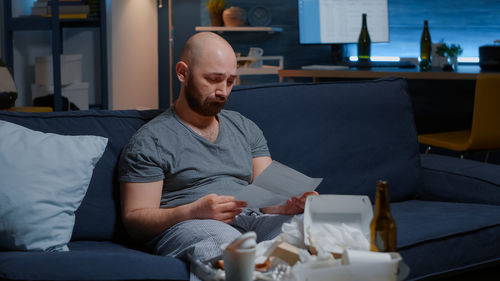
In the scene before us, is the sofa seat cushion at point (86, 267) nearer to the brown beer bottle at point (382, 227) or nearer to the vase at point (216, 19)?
the brown beer bottle at point (382, 227)

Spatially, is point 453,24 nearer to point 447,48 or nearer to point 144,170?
point 447,48

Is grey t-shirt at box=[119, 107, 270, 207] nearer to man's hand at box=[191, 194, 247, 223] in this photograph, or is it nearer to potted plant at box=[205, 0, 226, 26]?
man's hand at box=[191, 194, 247, 223]

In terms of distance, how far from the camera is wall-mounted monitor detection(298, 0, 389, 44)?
445cm

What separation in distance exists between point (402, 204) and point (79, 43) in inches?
172

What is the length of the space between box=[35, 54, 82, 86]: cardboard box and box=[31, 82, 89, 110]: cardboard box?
0.12ft

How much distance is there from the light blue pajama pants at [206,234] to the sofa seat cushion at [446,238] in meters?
0.38

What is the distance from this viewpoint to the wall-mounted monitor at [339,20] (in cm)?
445

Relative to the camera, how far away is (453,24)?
4605 mm

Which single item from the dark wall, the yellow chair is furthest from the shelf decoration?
the yellow chair

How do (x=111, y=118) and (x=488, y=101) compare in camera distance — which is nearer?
(x=111, y=118)

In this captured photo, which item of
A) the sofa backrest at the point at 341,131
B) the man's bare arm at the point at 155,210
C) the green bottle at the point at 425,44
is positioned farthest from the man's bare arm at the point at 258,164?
the green bottle at the point at 425,44

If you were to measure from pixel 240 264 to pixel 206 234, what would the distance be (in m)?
0.42

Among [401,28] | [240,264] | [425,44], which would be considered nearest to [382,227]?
[240,264]

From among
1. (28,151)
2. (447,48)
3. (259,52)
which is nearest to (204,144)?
(28,151)
